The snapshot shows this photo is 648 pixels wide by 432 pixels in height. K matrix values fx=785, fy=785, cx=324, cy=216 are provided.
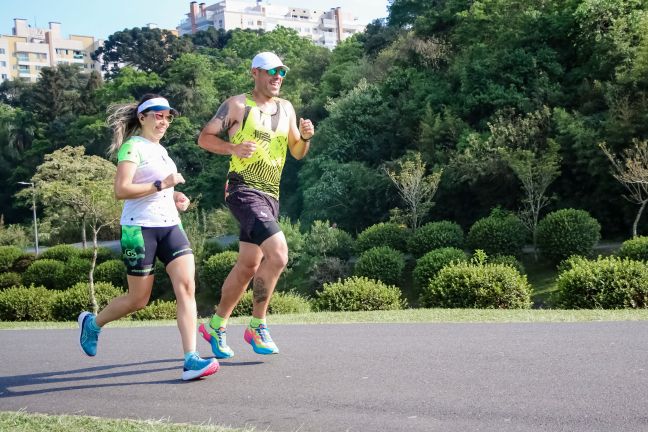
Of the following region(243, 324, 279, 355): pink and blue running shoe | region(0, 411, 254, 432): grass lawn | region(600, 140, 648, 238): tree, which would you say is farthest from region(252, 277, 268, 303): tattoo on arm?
region(600, 140, 648, 238): tree

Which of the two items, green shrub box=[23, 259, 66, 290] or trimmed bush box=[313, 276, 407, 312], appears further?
green shrub box=[23, 259, 66, 290]

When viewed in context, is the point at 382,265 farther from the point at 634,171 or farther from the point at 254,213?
the point at 254,213

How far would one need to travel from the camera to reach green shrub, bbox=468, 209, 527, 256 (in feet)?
90.5

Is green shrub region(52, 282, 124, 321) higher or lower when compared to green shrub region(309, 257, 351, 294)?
higher

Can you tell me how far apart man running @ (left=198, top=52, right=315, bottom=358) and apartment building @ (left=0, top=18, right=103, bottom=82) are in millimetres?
137247

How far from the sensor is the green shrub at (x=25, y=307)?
62.0 feet

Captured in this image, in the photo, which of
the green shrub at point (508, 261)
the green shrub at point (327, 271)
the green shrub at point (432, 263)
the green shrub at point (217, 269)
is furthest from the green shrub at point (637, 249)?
the green shrub at point (217, 269)

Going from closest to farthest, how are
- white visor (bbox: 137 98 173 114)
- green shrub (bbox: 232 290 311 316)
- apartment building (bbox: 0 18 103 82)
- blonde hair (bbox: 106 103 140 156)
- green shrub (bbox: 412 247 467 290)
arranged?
white visor (bbox: 137 98 173 114) < blonde hair (bbox: 106 103 140 156) < green shrub (bbox: 232 290 311 316) < green shrub (bbox: 412 247 467 290) < apartment building (bbox: 0 18 103 82)

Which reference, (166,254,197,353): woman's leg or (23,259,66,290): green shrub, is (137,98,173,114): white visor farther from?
(23,259,66,290): green shrub

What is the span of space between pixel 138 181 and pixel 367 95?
125 feet

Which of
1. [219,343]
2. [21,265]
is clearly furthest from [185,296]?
[21,265]

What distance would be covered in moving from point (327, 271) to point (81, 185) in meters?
10.9

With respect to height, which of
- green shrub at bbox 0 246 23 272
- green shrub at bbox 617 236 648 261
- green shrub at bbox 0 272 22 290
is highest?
green shrub at bbox 617 236 648 261

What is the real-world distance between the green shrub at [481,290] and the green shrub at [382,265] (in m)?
Answer: 13.4
